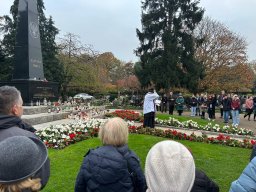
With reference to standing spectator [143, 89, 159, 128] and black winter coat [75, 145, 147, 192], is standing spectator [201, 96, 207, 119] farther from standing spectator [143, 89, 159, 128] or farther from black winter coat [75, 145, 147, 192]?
black winter coat [75, 145, 147, 192]

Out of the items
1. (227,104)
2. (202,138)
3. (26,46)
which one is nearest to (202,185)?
(202,138)

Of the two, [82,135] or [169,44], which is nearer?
[82,135]

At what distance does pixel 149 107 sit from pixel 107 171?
33.9 feet

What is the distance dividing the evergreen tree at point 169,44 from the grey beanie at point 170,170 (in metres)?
32.0

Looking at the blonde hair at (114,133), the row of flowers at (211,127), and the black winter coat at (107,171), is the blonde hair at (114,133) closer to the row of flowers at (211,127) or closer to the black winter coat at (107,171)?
the black winter coat at (107,171)

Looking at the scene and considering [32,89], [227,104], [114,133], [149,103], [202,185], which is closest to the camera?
[202,185]

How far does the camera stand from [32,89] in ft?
52.0

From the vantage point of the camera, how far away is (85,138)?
10.8m

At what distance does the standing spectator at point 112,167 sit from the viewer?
10.2 ft

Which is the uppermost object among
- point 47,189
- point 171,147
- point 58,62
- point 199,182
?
point 58,62

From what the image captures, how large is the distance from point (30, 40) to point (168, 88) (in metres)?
20.2

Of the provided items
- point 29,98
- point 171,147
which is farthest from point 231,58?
point 171,147

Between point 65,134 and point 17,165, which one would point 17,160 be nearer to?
point 17,165

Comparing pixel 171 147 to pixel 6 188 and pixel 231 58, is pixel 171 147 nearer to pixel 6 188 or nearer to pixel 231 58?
pixel 6 188
